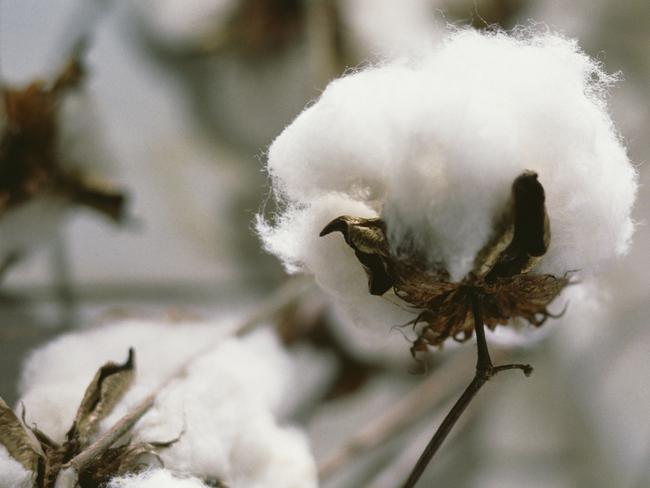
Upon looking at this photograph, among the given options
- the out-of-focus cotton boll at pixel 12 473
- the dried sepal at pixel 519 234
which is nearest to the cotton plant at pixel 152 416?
the out-of-focus cotton boll at pixel 12 473

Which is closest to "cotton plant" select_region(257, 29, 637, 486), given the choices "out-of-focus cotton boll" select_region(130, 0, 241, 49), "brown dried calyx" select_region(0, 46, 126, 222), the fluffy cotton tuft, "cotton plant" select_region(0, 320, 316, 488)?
the fluffy cotton tuft

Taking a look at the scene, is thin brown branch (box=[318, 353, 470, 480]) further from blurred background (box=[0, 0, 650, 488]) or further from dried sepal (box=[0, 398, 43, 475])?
dried sepal (box=[0, 398, 43, 475])

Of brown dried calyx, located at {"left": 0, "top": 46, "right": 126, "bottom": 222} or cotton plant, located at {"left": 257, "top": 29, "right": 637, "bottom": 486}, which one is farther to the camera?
brown dried calyx, located at {"left": 0, "top": 46, "right": 126, "bottom": 222}

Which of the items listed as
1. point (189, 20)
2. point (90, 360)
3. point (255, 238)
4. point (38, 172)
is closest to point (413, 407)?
point (255, 238)

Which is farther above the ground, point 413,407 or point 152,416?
point 413,407

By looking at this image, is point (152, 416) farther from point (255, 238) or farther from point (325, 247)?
point (255, 238)

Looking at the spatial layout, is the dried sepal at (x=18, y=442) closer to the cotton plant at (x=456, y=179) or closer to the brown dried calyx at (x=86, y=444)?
the brown dried calyx at (x=86, y=444)

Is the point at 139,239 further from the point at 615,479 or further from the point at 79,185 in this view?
the point at 615,479
